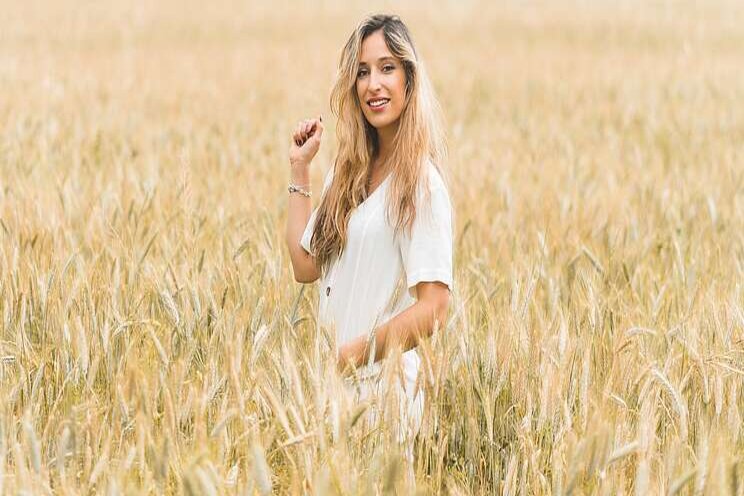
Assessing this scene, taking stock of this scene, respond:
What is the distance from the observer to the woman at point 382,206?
2.05 meters

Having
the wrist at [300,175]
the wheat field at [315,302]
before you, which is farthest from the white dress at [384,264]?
the wrist at [300,175]

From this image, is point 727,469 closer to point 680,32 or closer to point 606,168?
point 606,168

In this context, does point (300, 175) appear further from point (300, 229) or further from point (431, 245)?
point (431, 245)

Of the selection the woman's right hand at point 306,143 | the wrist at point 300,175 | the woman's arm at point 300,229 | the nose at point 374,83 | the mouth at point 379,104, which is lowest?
the woman's arm at point 300,229

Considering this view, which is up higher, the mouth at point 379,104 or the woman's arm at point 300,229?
the mouth at point 379,104

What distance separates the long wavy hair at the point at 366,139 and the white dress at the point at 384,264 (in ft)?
0.11

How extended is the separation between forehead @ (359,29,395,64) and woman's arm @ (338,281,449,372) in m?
0.51

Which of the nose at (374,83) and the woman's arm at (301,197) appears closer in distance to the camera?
the nose at (374,83)

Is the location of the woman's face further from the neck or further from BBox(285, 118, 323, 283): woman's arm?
BBox(285, 118, 323, 283): woman's arm

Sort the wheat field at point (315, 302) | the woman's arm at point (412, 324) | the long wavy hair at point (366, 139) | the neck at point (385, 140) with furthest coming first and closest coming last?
the neck at point (385, 140), the long wavy hair at point (366, 139), the woman's arm at point (412, 324), the wheat field at point (315, 302)

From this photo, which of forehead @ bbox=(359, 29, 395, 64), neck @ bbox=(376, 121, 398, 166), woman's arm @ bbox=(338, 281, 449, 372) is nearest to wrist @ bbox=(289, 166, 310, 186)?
neck @ bbox=(376, 121, 398, 166)

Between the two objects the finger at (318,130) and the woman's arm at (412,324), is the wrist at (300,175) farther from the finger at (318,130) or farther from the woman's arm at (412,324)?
the woman's arm at (412,324)

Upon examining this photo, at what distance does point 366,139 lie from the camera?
2.30m

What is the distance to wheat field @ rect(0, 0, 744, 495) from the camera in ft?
5.22
